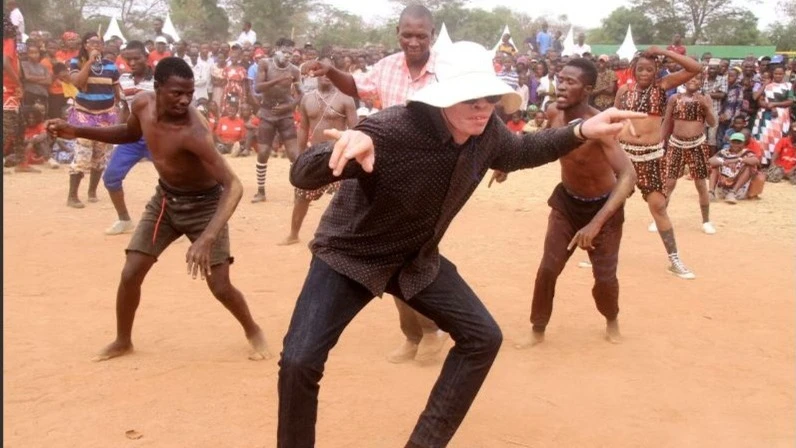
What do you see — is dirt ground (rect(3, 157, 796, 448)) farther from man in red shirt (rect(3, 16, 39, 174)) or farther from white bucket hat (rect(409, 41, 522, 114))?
man in red shirt (rect(3, 16, 39, 174))

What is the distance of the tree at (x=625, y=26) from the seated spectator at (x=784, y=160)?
102 feet

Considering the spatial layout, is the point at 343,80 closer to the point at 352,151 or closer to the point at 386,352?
the point at 386,352

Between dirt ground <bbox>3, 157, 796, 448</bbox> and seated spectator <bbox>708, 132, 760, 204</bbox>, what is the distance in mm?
3131

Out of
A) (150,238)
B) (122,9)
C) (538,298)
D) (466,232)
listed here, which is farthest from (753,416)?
(122,9)

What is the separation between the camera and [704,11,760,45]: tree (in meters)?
43.5

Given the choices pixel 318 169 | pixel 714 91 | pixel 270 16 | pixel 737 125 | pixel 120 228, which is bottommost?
pixel 120 228

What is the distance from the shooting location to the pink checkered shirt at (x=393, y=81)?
4762 millimetres

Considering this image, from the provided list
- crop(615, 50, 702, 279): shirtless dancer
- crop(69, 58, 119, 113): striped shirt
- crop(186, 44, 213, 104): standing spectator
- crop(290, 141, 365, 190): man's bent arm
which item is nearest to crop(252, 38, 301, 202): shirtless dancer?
crop(69, 58, 119, 113): striped shirt

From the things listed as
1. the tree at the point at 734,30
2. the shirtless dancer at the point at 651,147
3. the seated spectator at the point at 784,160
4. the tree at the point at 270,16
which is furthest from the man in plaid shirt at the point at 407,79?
Result: the tree at the point at 734,30

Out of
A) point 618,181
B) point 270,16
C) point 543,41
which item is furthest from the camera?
point 270,16

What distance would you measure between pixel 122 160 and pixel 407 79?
4.26 m

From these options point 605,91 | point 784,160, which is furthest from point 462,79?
point 605,91

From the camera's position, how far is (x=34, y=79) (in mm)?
13000

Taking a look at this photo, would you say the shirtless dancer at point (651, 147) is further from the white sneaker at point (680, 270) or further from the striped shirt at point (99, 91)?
the striped shirt at point (99, 91)
